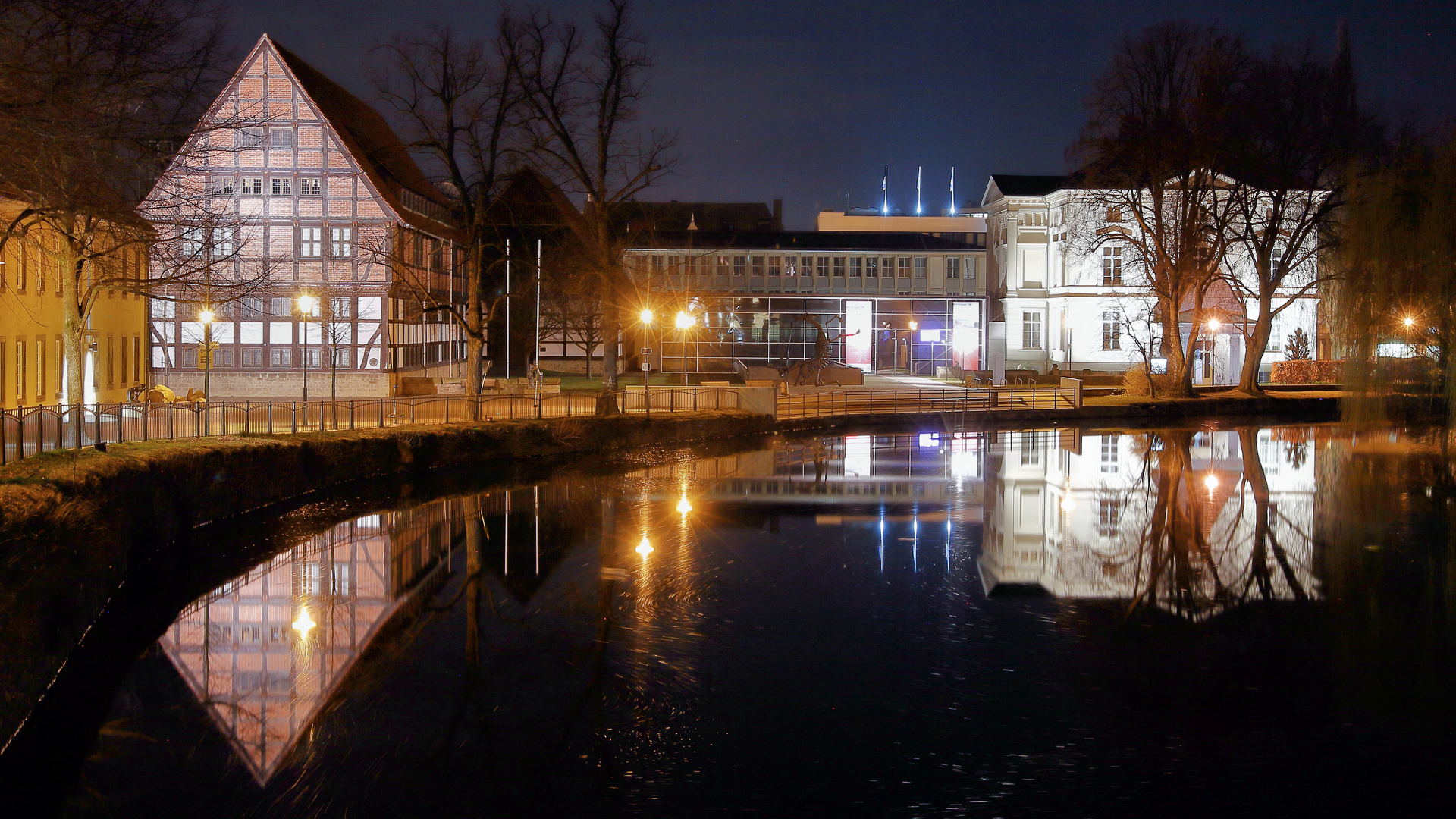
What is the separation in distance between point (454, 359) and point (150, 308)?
14.7 m

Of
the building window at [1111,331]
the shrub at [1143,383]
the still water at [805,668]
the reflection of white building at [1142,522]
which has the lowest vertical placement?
the still water at [805,668]

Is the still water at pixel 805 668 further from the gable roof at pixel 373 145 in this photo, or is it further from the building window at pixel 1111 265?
the building window at pixel 1111 265

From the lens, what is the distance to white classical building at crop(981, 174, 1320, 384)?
5397cm

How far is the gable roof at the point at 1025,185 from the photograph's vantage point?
57.4 m

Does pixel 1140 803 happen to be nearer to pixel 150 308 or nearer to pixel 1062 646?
pixel 1062 646

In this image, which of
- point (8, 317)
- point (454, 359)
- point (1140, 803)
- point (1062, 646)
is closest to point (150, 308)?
point (8, 317)

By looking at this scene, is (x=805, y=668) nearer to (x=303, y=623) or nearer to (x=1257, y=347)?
(x=303, y=623)

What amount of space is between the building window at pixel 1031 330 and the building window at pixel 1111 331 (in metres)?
3.13

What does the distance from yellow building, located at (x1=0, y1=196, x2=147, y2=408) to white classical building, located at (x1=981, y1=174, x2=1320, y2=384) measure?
112ft

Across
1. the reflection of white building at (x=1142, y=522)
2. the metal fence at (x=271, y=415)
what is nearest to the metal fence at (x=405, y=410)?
the metal fence at (x=271, y=415)

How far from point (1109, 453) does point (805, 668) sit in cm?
2095

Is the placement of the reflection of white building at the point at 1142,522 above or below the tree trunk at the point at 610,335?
below

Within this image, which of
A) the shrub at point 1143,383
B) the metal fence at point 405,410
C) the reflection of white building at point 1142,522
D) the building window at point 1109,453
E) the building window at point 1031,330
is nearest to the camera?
the reflection of white building at point 1142,522

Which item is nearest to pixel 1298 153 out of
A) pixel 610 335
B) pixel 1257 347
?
pixel 1257 347
